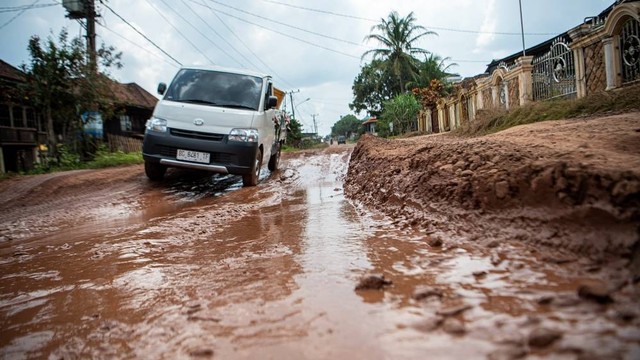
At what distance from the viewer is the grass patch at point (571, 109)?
6422mm

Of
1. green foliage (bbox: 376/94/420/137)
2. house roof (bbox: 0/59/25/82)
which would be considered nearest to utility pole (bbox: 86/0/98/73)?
house roof (bbox: 0/59/25/82)

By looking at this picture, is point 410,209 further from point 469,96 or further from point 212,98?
point 469,96

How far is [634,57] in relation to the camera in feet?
24.3

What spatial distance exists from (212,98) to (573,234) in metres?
5.42

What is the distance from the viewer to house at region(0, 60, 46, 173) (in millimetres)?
19609

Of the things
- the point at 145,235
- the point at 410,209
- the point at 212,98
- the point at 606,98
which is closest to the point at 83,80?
the point at 212,98

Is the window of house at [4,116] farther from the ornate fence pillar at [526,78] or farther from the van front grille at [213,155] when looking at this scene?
the ornate fence pillar at [526,78]

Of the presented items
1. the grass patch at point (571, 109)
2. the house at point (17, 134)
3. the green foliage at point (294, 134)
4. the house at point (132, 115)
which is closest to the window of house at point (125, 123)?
the house at point (132, 115)

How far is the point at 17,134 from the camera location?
20.5 meters

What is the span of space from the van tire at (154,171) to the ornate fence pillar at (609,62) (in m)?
9.05

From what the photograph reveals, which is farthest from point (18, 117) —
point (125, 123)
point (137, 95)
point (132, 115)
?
point (137, 95)

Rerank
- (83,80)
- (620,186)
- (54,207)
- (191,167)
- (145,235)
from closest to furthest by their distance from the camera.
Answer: (620,186) → (145,235) → (54,207) → (191,167) → (83,80)

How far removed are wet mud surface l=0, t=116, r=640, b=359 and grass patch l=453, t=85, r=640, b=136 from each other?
5.65 metres

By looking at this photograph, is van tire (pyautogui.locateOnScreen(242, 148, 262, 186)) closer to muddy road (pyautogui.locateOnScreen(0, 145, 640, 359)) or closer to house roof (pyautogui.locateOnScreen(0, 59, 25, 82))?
muddy road (pyautogui.locateOnScreen(0, 145, 640, 359))
